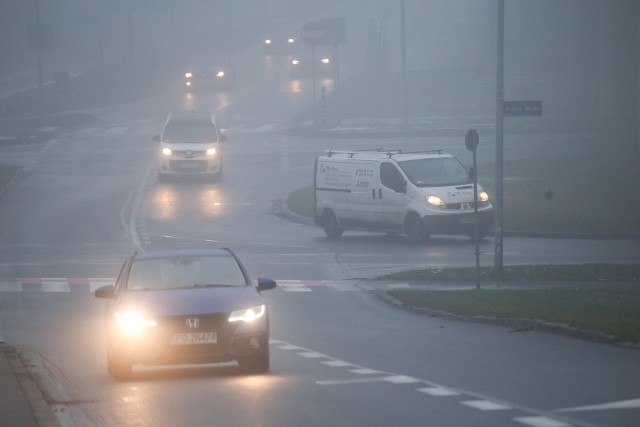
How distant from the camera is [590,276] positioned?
90.6 feet

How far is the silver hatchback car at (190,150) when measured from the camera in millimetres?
50562

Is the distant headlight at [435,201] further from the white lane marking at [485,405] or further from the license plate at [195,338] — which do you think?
the white lane marking at [485,405]

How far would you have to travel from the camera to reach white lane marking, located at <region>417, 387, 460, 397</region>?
12.7m

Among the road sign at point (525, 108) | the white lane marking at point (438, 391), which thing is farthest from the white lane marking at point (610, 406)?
the road sign at point (525, 108)

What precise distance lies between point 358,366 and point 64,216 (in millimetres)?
27940

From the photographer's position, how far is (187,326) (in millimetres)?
14211

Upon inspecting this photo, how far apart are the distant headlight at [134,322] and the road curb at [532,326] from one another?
5556 millimetres

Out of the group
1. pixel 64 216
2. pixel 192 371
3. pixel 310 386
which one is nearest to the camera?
pixel 310 386

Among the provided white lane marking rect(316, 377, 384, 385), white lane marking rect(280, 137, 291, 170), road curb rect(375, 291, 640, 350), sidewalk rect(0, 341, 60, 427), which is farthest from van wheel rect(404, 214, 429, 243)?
white lane marking rect(316, 377, 384, 385)

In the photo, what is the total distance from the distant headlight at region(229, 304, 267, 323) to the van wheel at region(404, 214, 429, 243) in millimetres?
21072

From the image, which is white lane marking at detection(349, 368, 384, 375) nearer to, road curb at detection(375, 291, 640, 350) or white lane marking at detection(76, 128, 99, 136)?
road curb at detection(375, 291, 640, 350)

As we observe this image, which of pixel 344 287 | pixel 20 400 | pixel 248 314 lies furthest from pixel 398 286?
pixel 20 400

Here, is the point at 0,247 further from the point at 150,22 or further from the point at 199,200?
the point at 150,22

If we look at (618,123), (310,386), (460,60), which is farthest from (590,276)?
(460,60)
